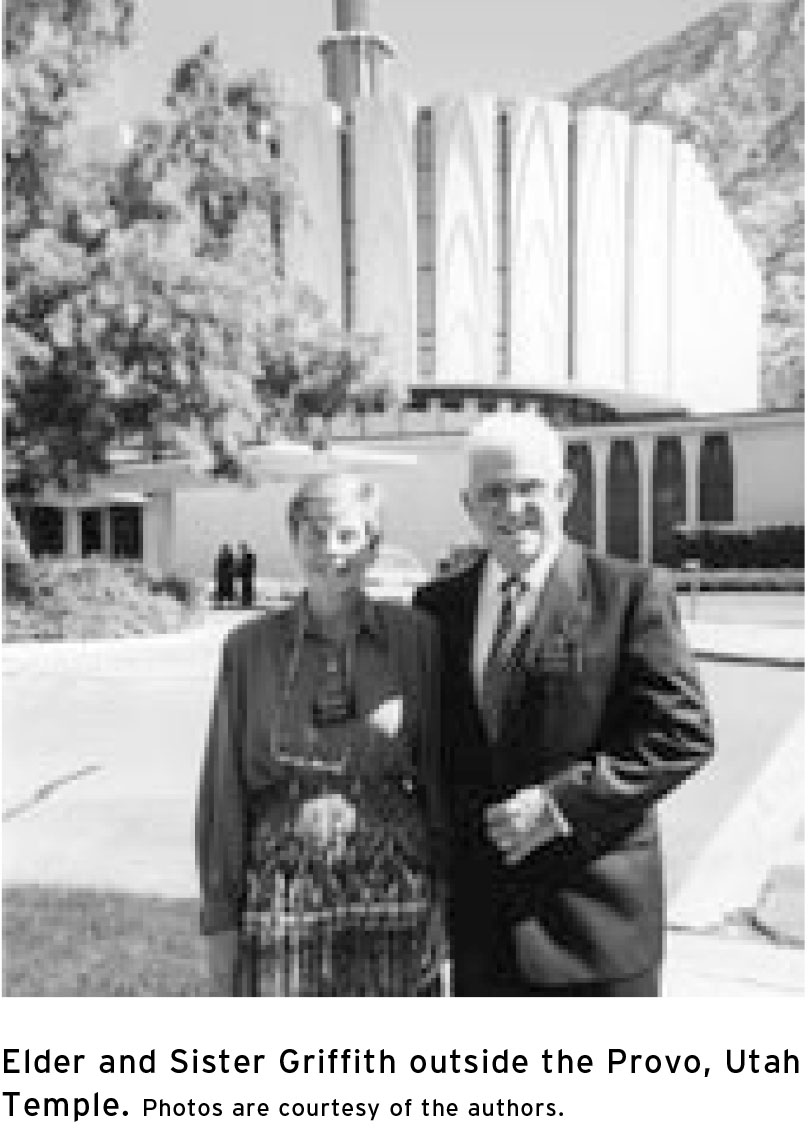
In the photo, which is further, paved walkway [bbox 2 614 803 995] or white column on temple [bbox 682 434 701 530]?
white column on temple [bbox 682 434 701 530]

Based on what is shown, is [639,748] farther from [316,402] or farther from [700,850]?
[316,402]

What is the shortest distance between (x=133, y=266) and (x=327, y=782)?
13.8m

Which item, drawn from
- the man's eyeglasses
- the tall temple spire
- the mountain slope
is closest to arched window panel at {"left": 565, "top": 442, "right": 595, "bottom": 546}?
the tall temple spire

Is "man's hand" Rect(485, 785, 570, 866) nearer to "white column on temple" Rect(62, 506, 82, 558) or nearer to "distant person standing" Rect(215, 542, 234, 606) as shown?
"distant person standing" Rect(215, 542, 234, 606)

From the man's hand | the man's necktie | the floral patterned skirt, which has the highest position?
the man's necktie

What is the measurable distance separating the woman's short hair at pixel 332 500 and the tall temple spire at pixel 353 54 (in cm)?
5577

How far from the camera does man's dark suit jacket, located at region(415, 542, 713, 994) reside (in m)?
2.66

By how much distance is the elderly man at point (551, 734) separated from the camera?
265 centimetres

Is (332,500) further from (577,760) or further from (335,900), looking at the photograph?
(335,900)

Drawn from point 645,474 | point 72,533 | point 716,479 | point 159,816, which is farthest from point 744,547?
point 159,816

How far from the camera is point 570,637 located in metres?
2.69
